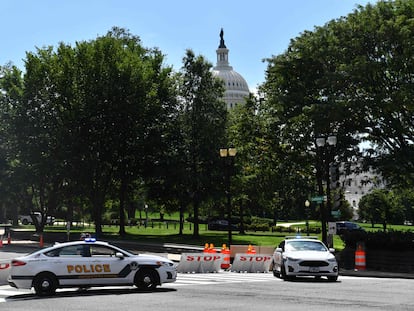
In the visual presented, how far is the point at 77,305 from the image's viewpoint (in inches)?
520

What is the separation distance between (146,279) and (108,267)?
1.09 m

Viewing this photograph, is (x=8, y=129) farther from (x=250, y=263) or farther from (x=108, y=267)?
(x=108, y=267)

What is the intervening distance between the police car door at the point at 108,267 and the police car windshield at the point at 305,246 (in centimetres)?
691

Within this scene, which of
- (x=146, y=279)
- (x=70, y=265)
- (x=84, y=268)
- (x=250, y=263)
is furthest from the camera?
(x=250, y=263)

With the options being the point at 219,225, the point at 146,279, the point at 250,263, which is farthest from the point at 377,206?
the point at 146,279

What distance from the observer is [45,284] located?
1545cm

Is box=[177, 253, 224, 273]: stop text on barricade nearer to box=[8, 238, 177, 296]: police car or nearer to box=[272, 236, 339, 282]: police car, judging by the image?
box=[272, 236, 339, 282]: police car

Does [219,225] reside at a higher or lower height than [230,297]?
higher

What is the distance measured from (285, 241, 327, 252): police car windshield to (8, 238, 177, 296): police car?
5.91 meters

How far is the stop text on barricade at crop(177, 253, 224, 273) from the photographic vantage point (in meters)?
23.6

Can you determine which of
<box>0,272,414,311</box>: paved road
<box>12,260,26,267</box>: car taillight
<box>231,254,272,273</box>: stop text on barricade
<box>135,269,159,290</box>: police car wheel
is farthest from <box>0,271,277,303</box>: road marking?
<box>135,269,159,290</box>: police car wheel

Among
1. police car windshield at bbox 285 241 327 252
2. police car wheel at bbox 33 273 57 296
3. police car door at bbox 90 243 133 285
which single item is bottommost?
police car wheel at bbox 33 273 57 296

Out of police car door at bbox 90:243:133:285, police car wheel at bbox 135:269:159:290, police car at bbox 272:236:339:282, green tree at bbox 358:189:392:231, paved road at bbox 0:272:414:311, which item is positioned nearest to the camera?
paved road at bbox 0:272:414:311

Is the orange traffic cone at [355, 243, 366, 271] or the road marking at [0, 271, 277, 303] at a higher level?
the orange traffic cone at [355, 243, 366, 271]
